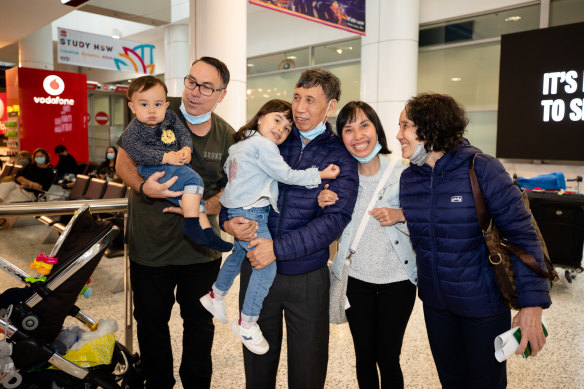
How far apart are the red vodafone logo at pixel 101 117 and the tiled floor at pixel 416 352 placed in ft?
57.0

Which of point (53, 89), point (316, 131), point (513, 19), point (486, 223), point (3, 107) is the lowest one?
point (486, 223)

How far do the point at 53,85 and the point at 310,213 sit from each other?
1206 centimetres

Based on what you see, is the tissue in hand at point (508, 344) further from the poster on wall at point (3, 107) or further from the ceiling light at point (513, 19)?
the poster on wall at point (3, 107)

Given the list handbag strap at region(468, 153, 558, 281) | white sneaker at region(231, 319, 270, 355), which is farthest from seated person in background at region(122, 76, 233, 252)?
handbag strap at region(468, 153, 558, 281)

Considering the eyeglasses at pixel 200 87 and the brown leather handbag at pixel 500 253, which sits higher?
the eyeglasses at pixel 200 87

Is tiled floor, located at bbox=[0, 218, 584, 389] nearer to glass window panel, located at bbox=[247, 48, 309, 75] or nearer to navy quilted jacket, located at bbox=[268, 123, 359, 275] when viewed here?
navy quilted jacket, located at bbox=[268, 123, 359, 275]

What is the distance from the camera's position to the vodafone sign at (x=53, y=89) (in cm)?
1148

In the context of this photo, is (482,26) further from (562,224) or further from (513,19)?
(562,224)

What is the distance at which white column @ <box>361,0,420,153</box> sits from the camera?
913 centimetres

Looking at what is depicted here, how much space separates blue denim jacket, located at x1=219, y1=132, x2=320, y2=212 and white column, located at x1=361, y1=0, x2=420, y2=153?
7460mm

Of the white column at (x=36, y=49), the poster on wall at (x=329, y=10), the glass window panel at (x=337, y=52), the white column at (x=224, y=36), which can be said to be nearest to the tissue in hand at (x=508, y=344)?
the white column at (x=224, y=36)

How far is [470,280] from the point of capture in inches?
71.9

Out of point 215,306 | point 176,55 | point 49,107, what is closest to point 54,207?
point 215,306

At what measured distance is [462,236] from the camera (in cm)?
181
